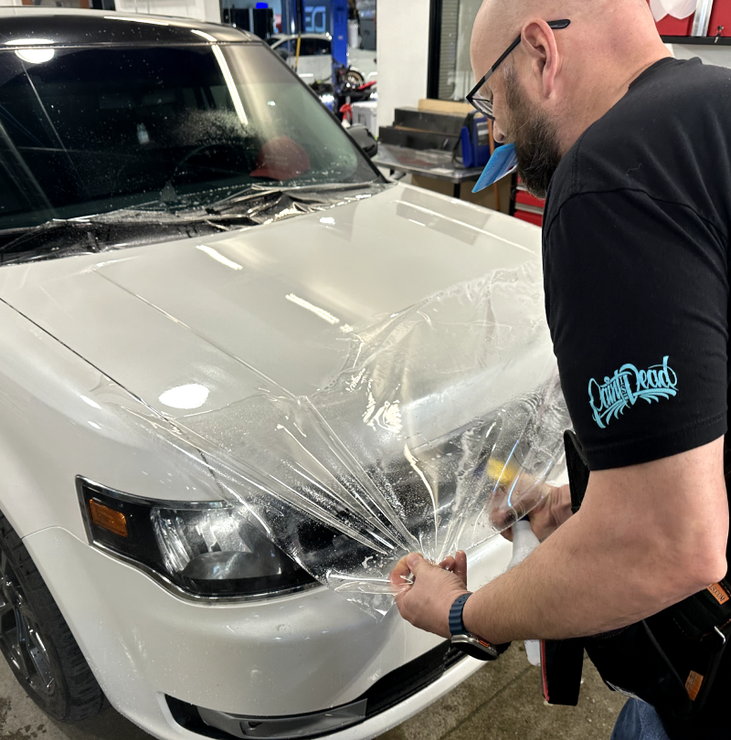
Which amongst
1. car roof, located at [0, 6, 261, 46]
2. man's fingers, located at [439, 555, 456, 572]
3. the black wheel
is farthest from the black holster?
car roof, located at [0, 6, 261, 46]

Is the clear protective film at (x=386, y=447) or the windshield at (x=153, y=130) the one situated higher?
the windshield at (x=153, y=130)

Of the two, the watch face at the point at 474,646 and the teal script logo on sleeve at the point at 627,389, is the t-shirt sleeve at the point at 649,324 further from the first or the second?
the watch face at the point at 474,646

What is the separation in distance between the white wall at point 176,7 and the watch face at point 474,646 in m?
6.71

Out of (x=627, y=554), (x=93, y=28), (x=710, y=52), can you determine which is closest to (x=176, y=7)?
(x=710, y=52)

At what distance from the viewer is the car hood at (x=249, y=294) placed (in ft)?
4.37

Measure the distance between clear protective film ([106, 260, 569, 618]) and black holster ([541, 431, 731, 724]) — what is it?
0.25 m

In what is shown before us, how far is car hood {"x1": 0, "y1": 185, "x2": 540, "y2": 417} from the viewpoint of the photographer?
1333 millimetres

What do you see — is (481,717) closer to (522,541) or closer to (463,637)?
(522,541)

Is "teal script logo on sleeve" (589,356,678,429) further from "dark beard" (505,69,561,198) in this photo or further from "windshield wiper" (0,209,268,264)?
"windshield wiper" (0,209,268,264)

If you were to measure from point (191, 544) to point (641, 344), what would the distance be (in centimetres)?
85

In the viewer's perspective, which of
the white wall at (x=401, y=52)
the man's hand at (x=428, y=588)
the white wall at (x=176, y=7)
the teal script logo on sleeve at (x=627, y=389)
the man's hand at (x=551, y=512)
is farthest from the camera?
the white wall at (x=176, y=7)

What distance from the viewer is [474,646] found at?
3.15 ft

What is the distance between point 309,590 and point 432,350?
0.56m

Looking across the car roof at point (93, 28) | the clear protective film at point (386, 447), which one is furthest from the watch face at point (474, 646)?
the car roof at point (93, 28)
